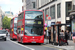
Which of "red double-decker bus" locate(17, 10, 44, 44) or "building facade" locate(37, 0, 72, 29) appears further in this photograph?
"building facade" locate(37, 0, 72, 29)

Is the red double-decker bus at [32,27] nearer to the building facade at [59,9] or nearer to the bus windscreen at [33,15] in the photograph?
the bus windscreen at [33,15]

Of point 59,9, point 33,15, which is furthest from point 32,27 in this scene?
point 59,9

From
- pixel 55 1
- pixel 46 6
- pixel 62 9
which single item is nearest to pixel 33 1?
pixel 46 6

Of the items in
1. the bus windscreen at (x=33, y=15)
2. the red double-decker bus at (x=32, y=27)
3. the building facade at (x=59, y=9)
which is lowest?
the red double-decker bus at (x=32, y=27)

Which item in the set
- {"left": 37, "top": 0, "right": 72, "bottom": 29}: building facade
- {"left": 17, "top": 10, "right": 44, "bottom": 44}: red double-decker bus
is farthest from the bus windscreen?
{"left": 37, "top": 0, "right": 72, "bottom": 29}: building facade

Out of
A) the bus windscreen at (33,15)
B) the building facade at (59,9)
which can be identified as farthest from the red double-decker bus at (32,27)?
the building facade at (59,9)

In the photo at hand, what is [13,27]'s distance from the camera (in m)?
39.3

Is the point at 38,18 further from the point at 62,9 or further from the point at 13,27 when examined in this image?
the point at 62,9

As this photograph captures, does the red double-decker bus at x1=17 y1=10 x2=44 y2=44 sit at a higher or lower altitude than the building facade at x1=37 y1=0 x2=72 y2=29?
lower

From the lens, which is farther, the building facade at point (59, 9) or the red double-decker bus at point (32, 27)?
the building facade at point (59, 9)

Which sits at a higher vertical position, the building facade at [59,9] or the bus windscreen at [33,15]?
the building facade at [59,9]

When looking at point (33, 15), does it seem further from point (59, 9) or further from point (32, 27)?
point (59, 9)

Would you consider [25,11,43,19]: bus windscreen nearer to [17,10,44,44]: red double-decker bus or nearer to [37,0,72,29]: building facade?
[17,10,44,44]: red double-decker bus

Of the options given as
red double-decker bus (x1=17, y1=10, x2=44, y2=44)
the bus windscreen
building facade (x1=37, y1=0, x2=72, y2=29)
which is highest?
building facade (x1=37, y1=0, x2=72, y2=29)
